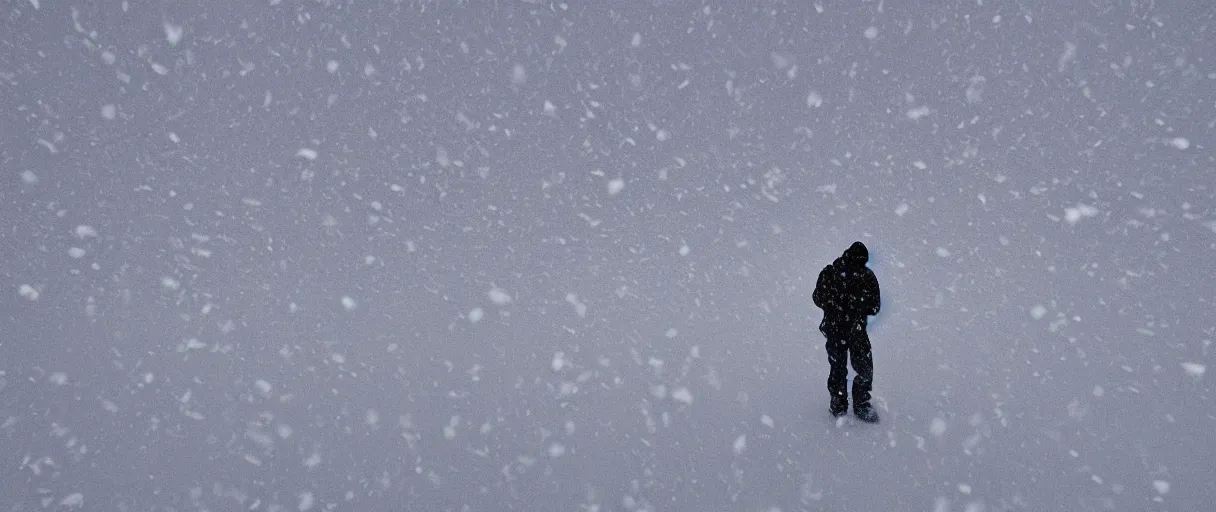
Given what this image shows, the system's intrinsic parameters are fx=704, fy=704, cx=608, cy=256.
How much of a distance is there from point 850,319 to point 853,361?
0.27 metres

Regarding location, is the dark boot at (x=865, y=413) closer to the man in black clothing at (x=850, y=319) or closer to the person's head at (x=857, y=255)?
the man in black clothing at (x=850, y=319)

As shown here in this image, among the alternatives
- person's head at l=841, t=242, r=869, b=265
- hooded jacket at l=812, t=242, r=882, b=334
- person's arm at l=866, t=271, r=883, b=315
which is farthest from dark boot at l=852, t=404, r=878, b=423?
person's head at l=841, t=242, r=869, b=265

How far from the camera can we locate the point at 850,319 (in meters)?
4.27

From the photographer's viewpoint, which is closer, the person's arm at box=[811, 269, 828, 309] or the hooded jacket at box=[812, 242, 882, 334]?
the hooded jacket at box=[812, 242, 882, 334]

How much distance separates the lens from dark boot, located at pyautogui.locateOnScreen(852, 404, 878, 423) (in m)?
4.31

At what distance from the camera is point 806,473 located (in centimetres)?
366

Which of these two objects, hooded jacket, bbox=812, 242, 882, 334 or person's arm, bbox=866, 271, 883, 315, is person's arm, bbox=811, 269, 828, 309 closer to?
hooded jacket, bbox=812, 242, 882, 334

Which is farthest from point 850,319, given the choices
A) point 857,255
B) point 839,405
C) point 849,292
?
point 839,405

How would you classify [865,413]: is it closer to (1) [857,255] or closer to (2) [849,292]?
(2) [849,292]

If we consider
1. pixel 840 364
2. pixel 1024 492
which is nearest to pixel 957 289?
pixel 840 364

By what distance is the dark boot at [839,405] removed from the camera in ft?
14.4

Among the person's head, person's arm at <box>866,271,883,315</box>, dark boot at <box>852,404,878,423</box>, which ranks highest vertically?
the person's head

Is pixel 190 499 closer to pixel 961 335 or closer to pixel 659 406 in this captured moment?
pixel 659 406

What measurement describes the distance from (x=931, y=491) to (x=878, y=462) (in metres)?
0.33
